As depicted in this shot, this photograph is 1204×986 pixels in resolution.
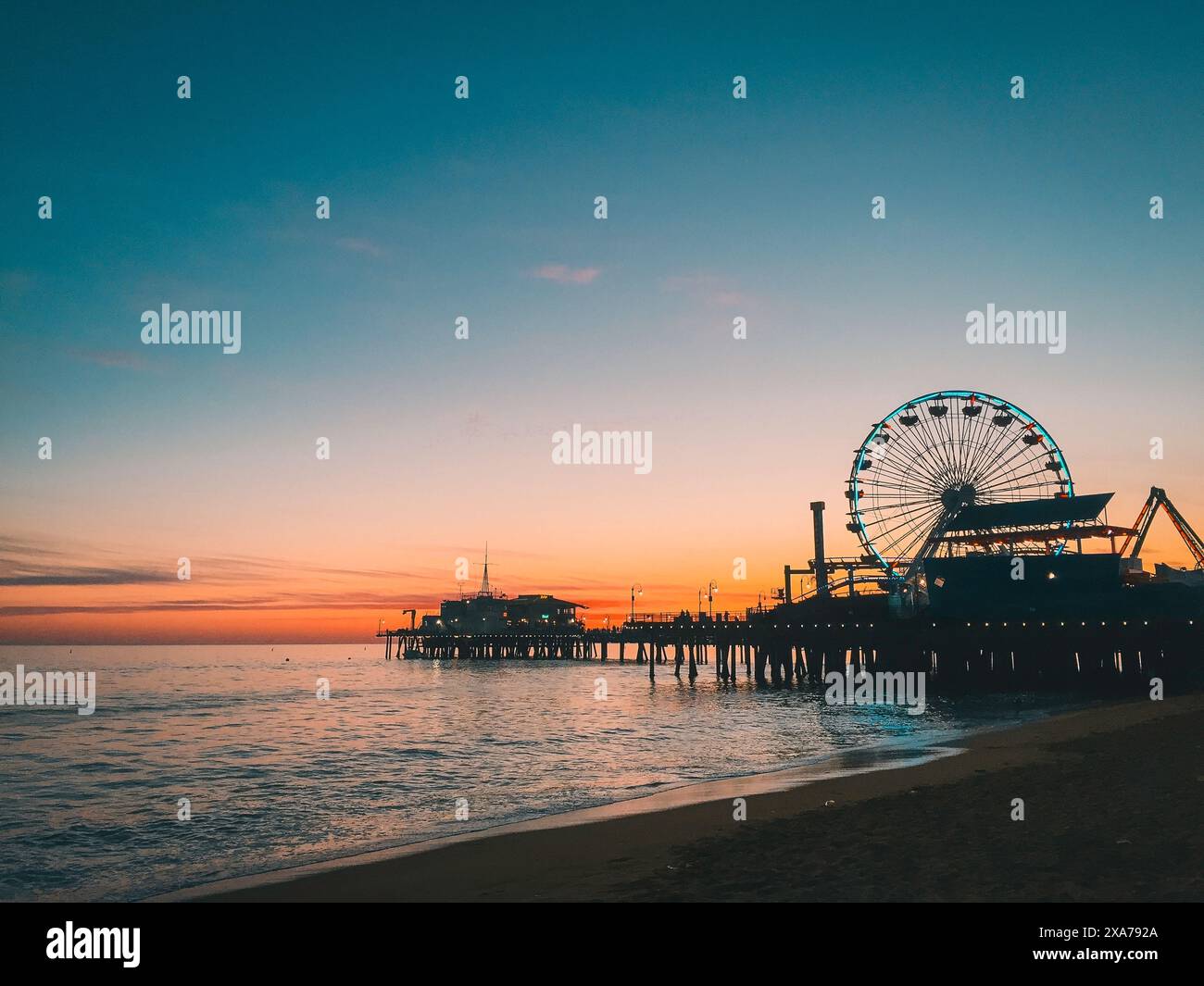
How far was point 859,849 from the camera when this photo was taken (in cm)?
1084

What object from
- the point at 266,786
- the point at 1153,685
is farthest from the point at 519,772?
the point at 1153,685

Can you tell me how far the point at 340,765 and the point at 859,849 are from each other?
21549mm

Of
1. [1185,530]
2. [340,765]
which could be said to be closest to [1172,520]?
[1185,530]

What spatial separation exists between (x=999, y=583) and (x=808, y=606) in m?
14.5

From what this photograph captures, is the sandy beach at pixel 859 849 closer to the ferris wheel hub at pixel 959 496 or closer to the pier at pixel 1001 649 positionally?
the pier at pixel 1001 649

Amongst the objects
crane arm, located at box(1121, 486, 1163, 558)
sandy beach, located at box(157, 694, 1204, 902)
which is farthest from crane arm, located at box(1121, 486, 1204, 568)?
sandy beach, located at box(157, 694, 1204, 902)

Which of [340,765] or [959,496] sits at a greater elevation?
[959,496]

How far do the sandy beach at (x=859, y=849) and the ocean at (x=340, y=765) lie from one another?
3.03m

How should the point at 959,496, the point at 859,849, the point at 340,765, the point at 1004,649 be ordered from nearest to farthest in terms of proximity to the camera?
1. the point at 859,849
2. the point at 340,765
3. the point at 1004,649
4. the point at 959,496

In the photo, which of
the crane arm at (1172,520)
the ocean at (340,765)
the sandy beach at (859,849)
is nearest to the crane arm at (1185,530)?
the crane arm at (1172,520)

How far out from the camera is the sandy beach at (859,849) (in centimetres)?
891

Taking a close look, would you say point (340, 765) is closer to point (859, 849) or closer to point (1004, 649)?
point (859, 849)

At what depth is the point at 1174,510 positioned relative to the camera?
225ft
